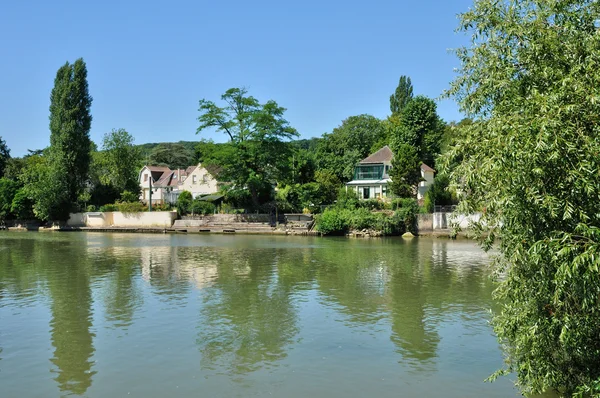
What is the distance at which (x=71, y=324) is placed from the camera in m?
15.8

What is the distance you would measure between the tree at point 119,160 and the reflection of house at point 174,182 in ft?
10.7

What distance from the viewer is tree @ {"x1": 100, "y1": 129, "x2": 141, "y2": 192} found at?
7925 centimetres

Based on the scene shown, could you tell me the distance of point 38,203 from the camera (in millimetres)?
63125

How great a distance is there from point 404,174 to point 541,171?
165 ft

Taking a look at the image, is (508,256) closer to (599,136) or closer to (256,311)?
(599,136)

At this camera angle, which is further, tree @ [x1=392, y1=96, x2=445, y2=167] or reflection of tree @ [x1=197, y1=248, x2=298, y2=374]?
tree @ [x1=392, y1=96, x2=445, y2=167]

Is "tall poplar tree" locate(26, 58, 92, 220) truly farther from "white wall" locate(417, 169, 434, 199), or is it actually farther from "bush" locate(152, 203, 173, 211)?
"white wall" locate(417, 169, 434, 199)

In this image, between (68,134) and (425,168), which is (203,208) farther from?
(425,168)

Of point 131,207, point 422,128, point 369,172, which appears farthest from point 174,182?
point 422,128

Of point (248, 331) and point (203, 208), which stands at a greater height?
point (203, 208)

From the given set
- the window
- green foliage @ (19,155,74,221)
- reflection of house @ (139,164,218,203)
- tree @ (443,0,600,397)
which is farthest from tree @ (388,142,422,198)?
tree @ (443,0,600,397)

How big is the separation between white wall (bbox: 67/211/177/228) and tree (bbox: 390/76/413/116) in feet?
188

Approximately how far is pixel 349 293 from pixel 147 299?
7.38 meters

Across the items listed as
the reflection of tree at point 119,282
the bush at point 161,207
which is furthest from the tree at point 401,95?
the reflection of tree at point 119,282
